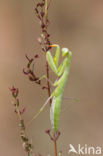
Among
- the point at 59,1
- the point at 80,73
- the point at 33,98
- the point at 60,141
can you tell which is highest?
the point at 59,1

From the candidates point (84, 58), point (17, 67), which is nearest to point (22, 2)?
point (17, 67)

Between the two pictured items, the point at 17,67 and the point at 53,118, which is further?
the point at 17,67

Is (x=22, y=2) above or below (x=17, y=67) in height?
above

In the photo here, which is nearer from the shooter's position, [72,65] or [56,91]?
[56,91]

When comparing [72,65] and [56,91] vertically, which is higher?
[56,91]

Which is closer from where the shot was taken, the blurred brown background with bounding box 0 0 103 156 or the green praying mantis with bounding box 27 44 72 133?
the green praying mantis with bounding box 27 44 72 133

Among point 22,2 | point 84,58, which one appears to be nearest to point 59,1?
point 22,2

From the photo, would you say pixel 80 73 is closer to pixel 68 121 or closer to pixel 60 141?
pixel 68 121

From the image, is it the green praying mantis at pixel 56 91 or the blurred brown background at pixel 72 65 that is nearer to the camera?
the green praying mantis at pixel 56 91
